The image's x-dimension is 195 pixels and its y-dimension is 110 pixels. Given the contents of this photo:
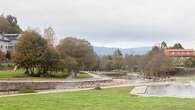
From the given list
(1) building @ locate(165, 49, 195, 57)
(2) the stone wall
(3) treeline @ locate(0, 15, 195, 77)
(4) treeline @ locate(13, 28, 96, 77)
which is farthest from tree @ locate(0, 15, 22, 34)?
(2) the stone wall

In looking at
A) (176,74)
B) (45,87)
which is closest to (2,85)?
(45,87)

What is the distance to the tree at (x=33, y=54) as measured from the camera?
73688 mm

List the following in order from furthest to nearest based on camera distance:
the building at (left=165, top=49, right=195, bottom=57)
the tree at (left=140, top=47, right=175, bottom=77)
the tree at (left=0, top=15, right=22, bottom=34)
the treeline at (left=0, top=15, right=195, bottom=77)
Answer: the building at (left=165, top=49, right=195, bottom=57) → the tree at (left=0, top=15, right=22, bottom=34) → the tree at (left=140, top=47, right=175, bottom=77) → the treeline at (left=0, top=15, right=195, bottom=77)

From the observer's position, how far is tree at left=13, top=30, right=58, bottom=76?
7369 cm

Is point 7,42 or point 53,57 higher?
point 7,42

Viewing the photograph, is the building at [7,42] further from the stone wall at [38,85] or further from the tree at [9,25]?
the stone wall at [38,85]

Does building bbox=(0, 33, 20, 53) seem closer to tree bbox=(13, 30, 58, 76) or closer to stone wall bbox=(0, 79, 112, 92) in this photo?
tree bbox=(13, 30, 58, 76)

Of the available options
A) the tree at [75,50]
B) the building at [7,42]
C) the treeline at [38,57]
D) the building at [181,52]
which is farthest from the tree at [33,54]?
the building at [181,52]

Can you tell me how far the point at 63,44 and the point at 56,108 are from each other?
224ft

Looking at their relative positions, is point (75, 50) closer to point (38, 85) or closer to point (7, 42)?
point (38, 85)

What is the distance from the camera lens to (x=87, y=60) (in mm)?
93000

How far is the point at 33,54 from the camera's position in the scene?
7419 centimetres

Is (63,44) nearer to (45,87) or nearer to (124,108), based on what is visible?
(45,87)

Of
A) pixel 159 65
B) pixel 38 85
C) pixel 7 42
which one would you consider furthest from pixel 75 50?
pixel 7 42
